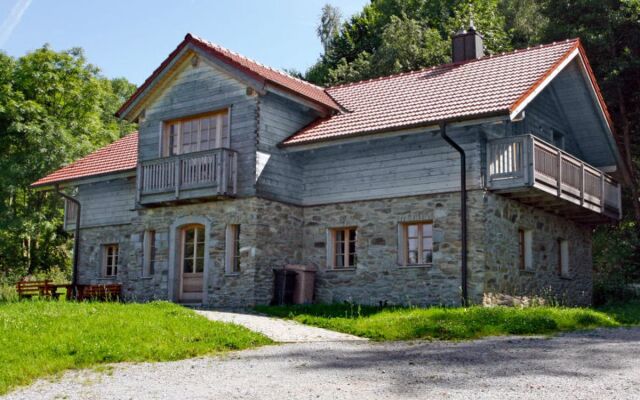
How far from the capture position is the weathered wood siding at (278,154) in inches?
774

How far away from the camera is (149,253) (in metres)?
21.5

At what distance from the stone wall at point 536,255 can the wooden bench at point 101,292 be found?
1007 centimetres

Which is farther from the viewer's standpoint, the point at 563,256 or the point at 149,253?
the point at 563,256

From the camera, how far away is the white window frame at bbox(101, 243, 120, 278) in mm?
24953

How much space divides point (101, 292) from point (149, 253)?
1765mm

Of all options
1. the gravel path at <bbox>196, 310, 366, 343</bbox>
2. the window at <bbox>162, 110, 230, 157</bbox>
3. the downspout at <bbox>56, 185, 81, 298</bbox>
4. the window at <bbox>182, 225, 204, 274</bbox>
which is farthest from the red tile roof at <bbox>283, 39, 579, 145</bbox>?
the downspout at <bbox>56, 185, 81, 298</bbox>

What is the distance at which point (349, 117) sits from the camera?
20625 mm

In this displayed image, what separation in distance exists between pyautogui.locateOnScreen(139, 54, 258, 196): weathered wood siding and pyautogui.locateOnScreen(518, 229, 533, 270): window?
6.91 m

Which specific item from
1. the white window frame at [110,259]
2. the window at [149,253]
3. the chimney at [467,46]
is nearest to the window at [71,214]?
the white window frame at [110,259]

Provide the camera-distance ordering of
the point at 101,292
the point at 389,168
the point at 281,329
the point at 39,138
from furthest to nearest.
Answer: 1. the point at 39,138
2. the point at 101,292
3. the point at 389,168
4. the point at 281,329

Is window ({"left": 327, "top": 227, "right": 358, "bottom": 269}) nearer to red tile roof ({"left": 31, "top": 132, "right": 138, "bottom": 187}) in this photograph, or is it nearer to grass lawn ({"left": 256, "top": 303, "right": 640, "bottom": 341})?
grass lawn ({"left": 256, "top": 303, "right": 640, "bottom": 341})

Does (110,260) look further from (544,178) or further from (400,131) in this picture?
(544,178)

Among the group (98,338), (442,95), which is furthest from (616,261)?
(98,338)

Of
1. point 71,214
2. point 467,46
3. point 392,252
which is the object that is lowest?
point 392,252
